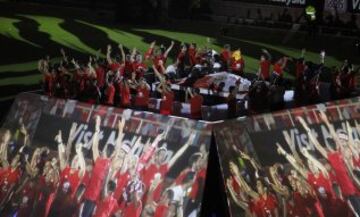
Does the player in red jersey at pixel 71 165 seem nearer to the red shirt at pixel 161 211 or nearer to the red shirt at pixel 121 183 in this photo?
the red shirt at pixel 121 183

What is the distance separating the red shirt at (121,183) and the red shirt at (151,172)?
1.18ft

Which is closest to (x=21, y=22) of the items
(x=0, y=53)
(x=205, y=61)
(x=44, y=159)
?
(x=0, y=53)

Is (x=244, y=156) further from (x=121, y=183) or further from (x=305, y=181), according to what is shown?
(x=121, y=183)

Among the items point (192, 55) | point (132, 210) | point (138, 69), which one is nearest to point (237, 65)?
point (192, 55)

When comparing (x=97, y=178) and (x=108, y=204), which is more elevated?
(x=97, y=178)

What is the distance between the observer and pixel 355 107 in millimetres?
11680

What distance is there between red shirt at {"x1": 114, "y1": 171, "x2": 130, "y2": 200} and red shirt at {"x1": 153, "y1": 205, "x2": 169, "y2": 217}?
793mm

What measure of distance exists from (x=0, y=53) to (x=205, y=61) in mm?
7138

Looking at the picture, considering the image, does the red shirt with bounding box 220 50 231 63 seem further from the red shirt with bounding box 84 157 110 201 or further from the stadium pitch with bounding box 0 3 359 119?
the red shirt with bounding box 84 157 110 201

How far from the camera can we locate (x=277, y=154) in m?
10.0

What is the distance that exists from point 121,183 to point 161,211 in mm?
958

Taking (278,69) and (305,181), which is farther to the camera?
(278,69)

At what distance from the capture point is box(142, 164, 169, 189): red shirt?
31.2 feet

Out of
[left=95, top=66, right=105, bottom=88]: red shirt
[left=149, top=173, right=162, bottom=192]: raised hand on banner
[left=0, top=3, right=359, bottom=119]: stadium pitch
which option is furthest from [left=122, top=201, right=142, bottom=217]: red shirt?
[left=0, top=3, right=359, bottom=119]: stadium pitch
